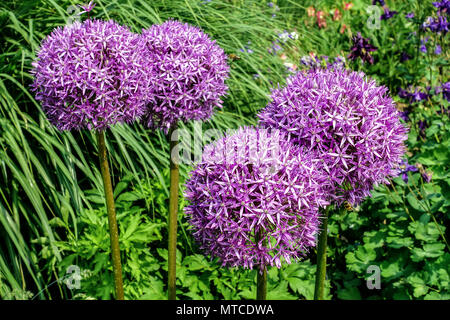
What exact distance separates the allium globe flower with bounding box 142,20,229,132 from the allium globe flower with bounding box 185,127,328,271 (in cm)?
42

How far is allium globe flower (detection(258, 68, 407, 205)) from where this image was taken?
1619 mm

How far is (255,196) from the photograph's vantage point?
1.50 metres

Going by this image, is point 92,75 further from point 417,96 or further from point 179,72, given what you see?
point 417,96

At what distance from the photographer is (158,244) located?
124 inches

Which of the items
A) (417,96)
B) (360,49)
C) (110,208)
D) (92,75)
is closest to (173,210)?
(110,208)

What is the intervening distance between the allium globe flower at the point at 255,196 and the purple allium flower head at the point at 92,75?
1.49ft

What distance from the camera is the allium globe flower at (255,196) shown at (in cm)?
149

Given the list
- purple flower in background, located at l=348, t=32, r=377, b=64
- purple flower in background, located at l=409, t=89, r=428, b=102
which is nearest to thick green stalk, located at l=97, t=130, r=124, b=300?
purple flower in background, located at l=348, t=32, r=377, b=64

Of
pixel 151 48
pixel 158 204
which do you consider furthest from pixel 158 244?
pixel 151 48

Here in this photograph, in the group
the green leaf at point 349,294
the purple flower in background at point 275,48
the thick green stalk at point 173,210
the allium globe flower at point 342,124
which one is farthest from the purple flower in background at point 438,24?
the thick green stalk at point 173,210

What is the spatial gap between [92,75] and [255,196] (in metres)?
0.78

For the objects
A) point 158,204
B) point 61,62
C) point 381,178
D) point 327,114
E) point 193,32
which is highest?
point 193,32

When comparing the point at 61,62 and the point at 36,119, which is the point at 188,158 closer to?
the point at 36,119

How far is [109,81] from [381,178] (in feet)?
3.67
